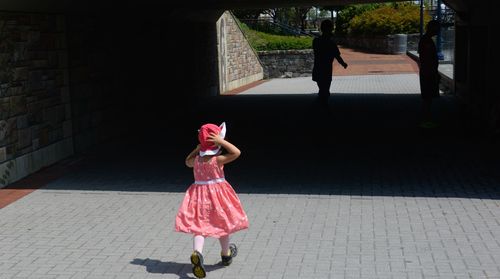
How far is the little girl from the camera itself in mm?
5383

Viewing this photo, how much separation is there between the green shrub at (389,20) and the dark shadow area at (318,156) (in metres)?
24.5

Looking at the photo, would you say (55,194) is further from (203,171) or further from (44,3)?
(203,171)

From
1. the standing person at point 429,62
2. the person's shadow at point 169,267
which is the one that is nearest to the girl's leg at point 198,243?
the person's shadow at point 169,267

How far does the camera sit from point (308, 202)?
7.73 m

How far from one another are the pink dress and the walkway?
39cm

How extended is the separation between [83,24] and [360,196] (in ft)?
18.2

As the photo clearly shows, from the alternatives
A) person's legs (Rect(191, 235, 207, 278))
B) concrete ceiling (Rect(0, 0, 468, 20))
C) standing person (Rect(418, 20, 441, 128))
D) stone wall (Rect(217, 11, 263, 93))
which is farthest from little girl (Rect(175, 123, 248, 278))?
stone wall (Rect(217, 11, 263, 93))

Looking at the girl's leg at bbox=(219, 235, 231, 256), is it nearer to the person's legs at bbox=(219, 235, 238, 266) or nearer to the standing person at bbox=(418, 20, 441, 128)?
the person's legs at bbox=(219, 235, 238, 266)

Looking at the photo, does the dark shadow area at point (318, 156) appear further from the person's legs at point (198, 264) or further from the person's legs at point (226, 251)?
the person's legs at point (198, 264)

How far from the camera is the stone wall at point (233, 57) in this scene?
2295 cm

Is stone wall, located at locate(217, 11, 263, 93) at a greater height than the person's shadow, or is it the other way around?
stone wall, located at locate(217, 11, 263, 93)

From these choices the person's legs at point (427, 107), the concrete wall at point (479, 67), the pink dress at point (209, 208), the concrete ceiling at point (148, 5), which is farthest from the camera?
the concrete wall at point (479, 67)

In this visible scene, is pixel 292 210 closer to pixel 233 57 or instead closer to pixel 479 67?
pixel 479 67

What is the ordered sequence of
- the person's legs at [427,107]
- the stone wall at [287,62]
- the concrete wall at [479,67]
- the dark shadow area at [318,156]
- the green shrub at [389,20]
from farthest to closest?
the green shrub at [389,20] < the stone wall at [287,62] < the concrete wall at [479,67] < the person's legs at [427,107] < the dark shadow area at [318,156]
